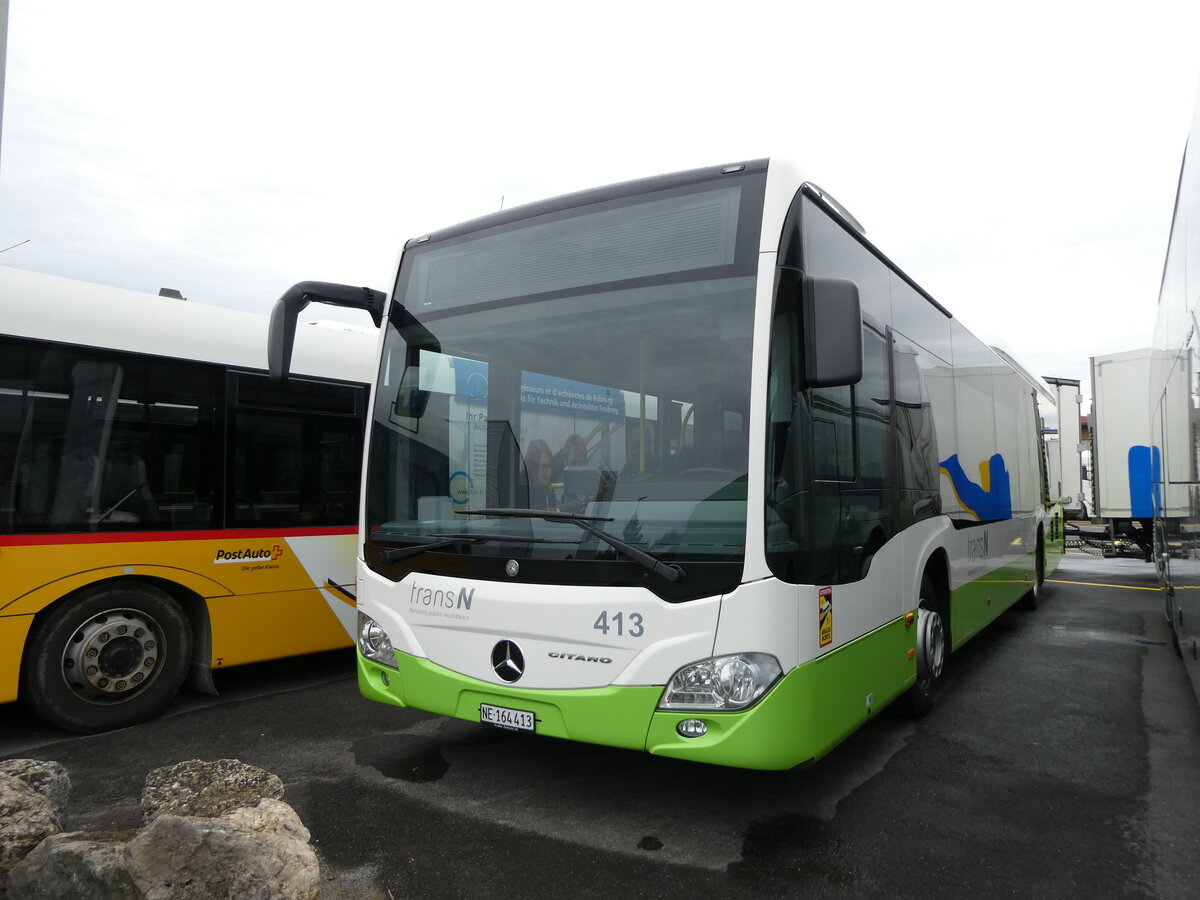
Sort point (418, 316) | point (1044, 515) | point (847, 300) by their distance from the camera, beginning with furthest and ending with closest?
point (1044, 515), point (418, 316), point (847, 300)

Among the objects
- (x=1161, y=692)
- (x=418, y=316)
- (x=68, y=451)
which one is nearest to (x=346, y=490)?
(x=68, y=451)

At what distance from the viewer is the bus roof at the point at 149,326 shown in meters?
5.12

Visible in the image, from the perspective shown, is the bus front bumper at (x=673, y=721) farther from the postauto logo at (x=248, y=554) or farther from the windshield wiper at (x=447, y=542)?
the postauto logo at (x=248, y=554)

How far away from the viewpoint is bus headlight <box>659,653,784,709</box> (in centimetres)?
336

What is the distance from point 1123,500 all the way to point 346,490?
12556 millimetres

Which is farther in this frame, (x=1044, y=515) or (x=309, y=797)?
(x=1044, y=515)

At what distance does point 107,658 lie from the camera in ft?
17.7

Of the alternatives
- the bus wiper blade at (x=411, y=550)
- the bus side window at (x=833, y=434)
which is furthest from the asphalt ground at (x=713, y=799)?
the bus side window at (x=833, y=434)

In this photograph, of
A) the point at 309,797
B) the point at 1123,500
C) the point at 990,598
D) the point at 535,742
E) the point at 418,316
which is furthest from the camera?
the point at 1123,500

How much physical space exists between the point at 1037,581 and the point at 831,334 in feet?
28.3

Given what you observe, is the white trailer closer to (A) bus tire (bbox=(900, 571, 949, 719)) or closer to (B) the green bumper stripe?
(A) bus tire (bbox=(900, 571, 949, 719))

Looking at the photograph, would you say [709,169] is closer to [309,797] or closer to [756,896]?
[756,896]

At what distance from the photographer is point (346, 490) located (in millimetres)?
6707

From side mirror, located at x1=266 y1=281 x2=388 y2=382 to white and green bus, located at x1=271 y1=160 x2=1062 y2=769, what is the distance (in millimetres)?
15
